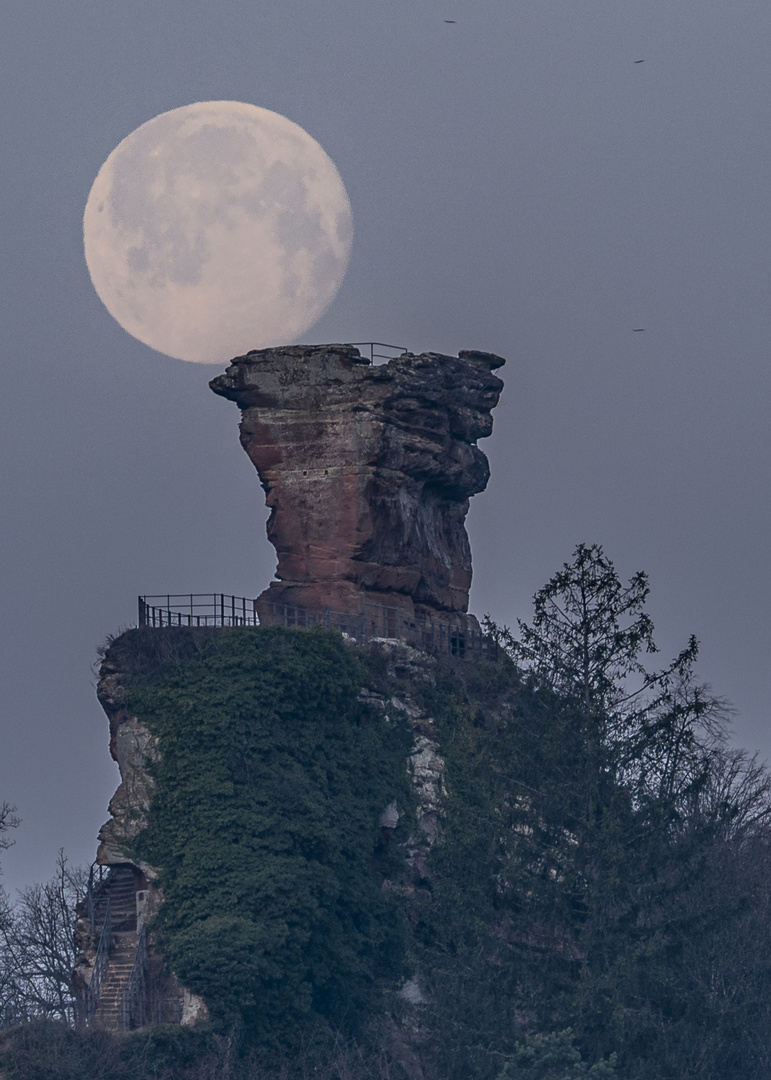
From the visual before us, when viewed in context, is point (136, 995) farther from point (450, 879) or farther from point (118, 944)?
point (450, 879)

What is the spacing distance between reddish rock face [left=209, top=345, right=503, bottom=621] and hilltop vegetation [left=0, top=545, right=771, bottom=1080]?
4.98 metres

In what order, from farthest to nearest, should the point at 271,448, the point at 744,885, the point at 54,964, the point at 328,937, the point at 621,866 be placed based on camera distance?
1. the point at 54,964
2. the point at 271,448
3. the point at 744,885
4. the point at 328,937
5. the point at 621,866

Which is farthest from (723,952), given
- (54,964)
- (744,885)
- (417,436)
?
(54,964)

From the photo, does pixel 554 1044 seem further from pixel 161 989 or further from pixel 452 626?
pixel 452 626

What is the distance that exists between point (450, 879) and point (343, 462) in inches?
505

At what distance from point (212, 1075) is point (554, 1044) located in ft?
22.5

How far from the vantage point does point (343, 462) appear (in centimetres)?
5556

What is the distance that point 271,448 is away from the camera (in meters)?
56.2

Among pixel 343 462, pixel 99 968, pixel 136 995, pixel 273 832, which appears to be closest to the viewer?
pixel 136 995

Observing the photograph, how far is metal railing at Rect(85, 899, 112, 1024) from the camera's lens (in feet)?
154

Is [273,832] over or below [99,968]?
over

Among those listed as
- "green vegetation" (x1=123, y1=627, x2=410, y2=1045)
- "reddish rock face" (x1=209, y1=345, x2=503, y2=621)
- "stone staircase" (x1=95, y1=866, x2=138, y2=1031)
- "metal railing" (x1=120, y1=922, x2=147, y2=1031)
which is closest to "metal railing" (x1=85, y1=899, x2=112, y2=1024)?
"stone staircase" (x1=95, y1=866, x2=138, y2=1031)

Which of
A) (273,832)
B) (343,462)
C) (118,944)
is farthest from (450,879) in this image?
(343,462)

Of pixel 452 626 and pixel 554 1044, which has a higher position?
pixel 452 626
